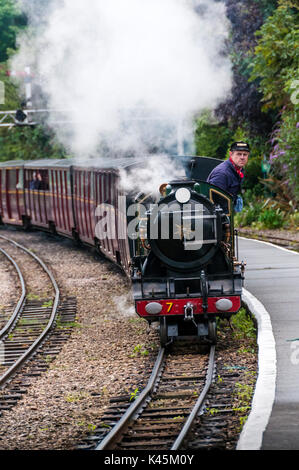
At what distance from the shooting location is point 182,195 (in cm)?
874

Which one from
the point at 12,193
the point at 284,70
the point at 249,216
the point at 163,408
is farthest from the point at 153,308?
the point at 12,193

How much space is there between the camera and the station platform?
5527mm

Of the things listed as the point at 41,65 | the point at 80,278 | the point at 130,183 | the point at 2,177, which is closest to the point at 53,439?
the point at 130,183

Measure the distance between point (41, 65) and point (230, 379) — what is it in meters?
29.7

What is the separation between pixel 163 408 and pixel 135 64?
1550 cm

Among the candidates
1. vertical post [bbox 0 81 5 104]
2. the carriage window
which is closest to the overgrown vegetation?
the carriage window

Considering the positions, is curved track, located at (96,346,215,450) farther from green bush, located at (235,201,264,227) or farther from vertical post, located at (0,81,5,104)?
vertical post, located at (0,81,5,104)

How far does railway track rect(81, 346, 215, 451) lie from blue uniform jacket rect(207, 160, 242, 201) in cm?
194

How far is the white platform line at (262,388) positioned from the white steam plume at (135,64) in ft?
38.4

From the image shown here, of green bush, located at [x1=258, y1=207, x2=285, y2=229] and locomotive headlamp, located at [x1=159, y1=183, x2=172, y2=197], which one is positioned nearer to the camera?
locomotive headlamp, located at [x1=159, y1=183, x2=172, y2=197]

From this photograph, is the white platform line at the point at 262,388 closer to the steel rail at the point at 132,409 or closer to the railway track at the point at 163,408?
the railway track at the point at 163,408

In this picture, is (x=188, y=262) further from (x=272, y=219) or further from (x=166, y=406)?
(x=272, y=219)

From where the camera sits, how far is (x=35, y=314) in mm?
12680

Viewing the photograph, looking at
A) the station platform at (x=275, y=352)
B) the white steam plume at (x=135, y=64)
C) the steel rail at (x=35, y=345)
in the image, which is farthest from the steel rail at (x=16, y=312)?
the white steam plume at (x=135, y=64)
